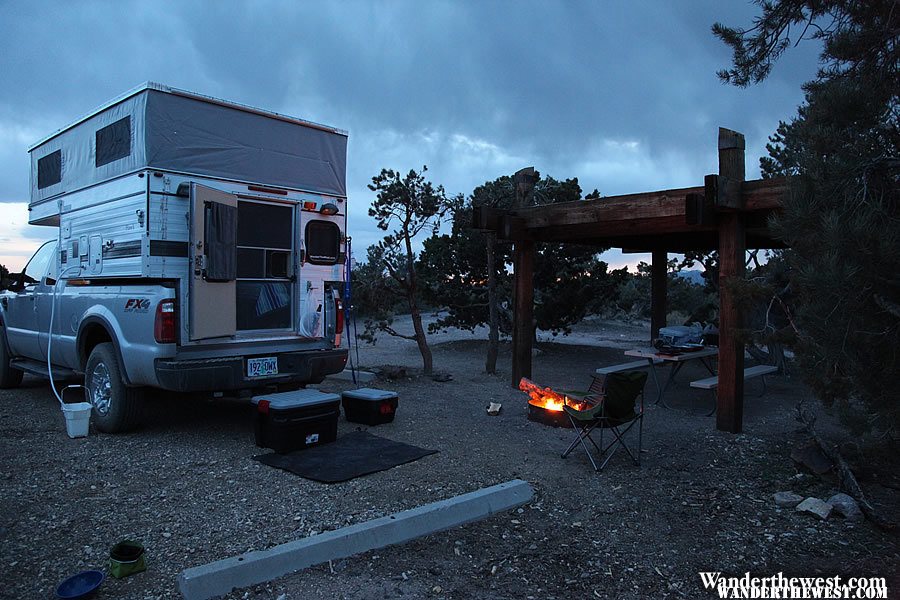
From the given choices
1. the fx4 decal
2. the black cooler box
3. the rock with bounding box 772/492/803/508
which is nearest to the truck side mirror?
the fx4 decal

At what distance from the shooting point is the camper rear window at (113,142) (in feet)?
18.0

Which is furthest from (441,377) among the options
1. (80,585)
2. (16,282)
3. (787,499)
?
(80,585)

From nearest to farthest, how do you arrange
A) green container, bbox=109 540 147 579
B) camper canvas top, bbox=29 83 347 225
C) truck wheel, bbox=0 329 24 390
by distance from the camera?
1. green container, bbox=109 540 147 579
2. camper canvas top, bbox=29 83 347 225
3. truck wheel, bbox=0 329 24 390

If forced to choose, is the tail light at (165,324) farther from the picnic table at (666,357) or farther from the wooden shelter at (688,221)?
the picnic table at (666,357)

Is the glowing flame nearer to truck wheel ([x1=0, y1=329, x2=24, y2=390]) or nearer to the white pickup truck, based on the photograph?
the white pickup truck

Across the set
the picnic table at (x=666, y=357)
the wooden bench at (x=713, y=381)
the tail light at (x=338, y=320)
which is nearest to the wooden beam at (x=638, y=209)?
the picnic table at (x=666, y=357)

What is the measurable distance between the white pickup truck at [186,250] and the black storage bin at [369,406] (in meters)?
Answer: 0.44

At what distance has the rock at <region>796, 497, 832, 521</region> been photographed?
13.3 ft

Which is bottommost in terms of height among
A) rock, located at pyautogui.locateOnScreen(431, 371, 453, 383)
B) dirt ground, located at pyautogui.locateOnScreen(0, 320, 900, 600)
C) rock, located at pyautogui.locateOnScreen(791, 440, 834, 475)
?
dirt ground, located at pyautogui.locateOnScreen(0, 320, 900, 600)

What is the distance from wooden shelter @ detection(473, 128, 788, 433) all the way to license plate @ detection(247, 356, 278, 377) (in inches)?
124

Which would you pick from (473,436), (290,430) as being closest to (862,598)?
(473,436)

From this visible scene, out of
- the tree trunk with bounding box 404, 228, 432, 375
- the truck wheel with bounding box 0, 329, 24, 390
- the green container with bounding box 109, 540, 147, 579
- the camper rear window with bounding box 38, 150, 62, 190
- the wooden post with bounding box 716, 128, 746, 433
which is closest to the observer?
the green container with bounding box 109, 540, 147, 579

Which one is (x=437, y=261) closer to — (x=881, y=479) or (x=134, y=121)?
(x=134, y=121)

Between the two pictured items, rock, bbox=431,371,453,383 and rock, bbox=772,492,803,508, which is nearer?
rock, bbox=772,492,803,508
